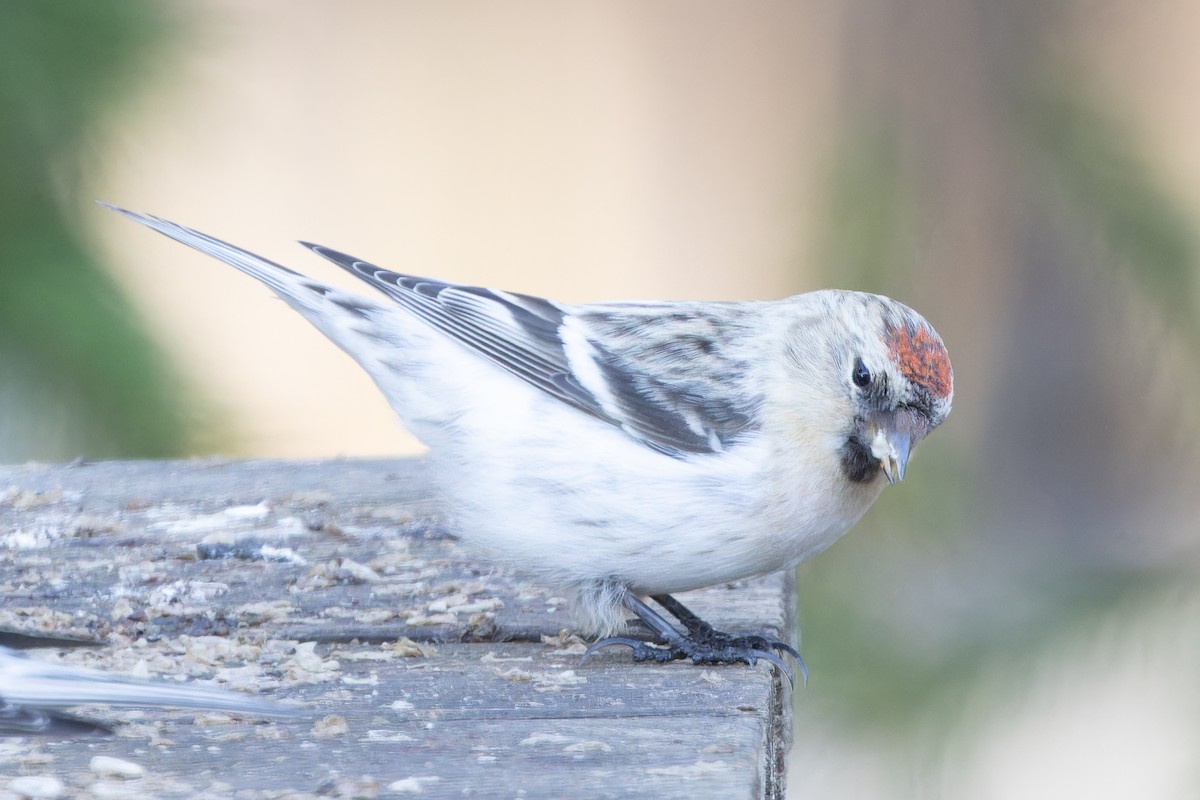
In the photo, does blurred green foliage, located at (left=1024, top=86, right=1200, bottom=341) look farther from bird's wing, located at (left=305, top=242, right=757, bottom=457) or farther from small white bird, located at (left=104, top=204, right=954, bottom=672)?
bird's wing, located at (left=305, top=242, right=757, bottom=457)

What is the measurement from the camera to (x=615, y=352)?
2826mm

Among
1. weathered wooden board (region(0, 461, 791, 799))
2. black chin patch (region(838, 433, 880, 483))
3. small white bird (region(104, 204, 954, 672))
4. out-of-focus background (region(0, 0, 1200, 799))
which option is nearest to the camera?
weathered wooden board (region(0, 461, 791, 799))

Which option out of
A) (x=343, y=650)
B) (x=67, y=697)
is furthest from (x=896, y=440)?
(x=67, y=697)

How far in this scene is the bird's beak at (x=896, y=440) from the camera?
252 cm

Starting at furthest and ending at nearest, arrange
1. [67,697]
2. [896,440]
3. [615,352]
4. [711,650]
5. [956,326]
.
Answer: [956,326] → [615,352] → [896,440] → [711,650] → [67,697]

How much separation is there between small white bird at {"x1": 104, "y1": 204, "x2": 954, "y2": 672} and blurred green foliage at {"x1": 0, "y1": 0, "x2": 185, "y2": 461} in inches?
21.9

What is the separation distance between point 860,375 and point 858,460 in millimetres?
161

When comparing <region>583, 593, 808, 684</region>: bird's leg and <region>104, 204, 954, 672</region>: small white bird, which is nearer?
<region>583, 593, 808, 684</region>: bird's leg

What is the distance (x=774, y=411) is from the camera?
2.63 meters

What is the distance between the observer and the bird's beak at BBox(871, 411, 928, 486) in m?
2.52

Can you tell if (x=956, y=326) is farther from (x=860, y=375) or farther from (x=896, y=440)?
(x=896, y=440)

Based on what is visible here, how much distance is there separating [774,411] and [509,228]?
476cm

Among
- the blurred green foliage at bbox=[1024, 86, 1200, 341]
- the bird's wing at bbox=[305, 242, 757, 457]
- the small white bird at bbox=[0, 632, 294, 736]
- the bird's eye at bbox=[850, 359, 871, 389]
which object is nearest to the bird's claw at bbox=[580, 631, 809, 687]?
the bird's wing at bbox=[305, 242, 757, 457]

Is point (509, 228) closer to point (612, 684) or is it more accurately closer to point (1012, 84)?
point (1012, 84)
